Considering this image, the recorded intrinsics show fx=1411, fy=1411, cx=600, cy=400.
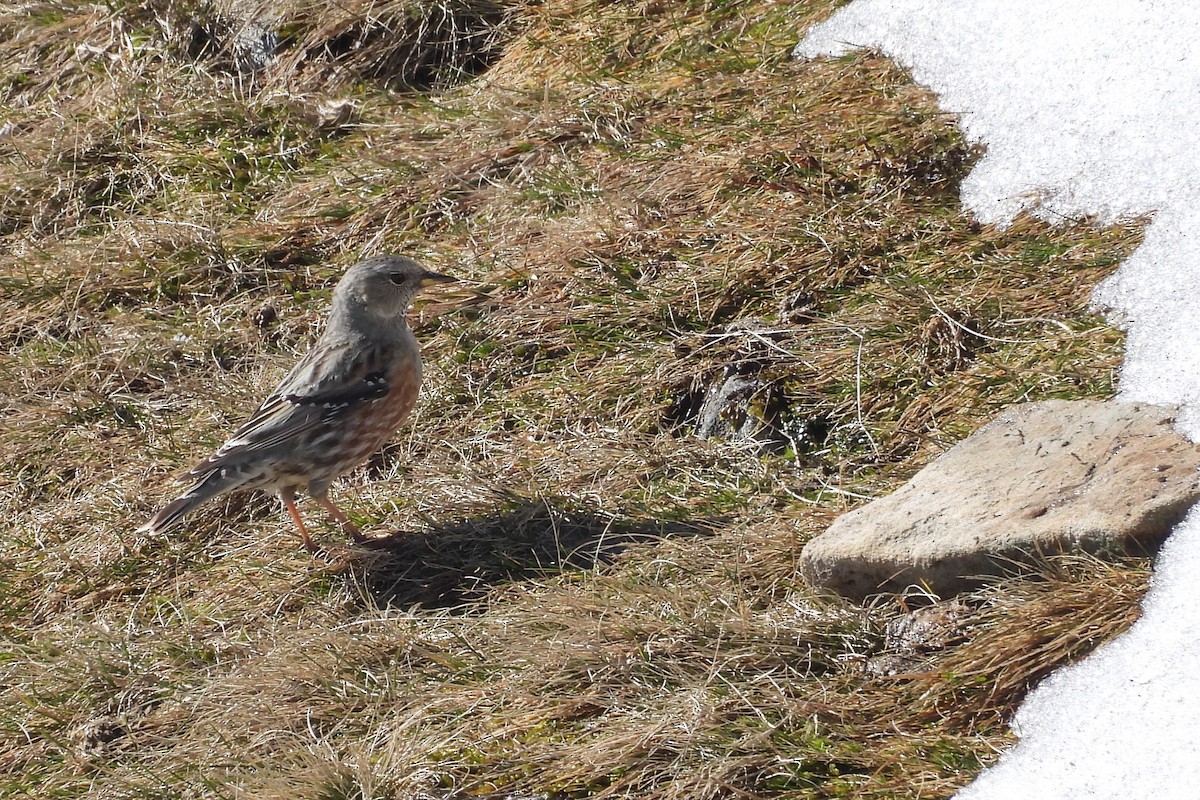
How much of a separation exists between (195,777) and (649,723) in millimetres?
1443

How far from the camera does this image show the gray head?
243 inches

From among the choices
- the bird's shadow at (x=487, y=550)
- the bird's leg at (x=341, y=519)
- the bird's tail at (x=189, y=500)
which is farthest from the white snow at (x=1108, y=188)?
the bird's tail at (x=189, y=500)

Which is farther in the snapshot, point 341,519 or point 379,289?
point 379,289

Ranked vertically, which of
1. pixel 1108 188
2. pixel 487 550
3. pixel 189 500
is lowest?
pixel 189 500

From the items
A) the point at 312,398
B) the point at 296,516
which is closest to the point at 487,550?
the point at 296,516

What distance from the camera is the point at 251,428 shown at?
5754mm

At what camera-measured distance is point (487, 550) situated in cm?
529

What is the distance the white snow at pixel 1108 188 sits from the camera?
3615mm

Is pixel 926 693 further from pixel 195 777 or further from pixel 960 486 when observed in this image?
pixel 195 777

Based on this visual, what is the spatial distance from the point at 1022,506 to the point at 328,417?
109 inches

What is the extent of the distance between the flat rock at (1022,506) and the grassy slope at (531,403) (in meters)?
0.10

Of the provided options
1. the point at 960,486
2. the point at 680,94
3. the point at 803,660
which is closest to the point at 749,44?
the point at 680,94

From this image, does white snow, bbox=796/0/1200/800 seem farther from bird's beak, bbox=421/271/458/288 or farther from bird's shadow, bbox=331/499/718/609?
bird's beak, bbox=421/271/458/288

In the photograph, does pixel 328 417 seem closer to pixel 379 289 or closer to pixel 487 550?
pixel 379 289
